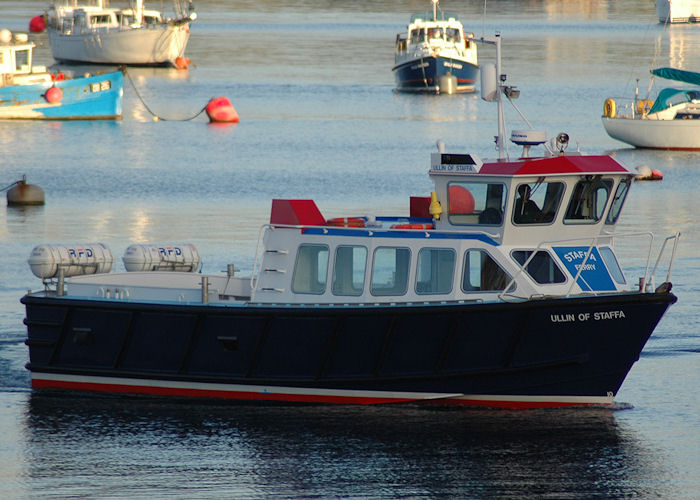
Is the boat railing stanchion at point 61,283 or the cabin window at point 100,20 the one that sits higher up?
the cabin window at point 100,20

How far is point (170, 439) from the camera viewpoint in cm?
1628

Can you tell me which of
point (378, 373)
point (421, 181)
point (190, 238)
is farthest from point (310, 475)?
point (421, 181)

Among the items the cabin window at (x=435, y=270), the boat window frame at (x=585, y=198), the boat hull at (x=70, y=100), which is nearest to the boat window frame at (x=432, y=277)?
the cabin window at (x=435, y=270)

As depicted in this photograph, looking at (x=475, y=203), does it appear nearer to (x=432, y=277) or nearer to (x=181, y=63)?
(x=432, y=277)

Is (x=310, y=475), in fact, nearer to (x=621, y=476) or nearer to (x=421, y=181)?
(x=621, y=476)

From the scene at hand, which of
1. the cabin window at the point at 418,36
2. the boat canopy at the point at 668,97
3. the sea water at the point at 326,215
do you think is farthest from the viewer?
the cabin window at the point at 418,36

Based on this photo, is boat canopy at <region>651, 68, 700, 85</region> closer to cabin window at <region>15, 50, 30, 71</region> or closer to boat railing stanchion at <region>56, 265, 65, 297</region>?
cabin window at <region>15, 50, 30, 71</region>

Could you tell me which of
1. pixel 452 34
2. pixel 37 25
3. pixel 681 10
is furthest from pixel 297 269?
pixel 681 10

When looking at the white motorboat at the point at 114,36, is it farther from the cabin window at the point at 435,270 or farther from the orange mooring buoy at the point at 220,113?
the cabin window at the point at 435,270

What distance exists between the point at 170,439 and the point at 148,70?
252ft

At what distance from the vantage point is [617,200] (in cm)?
1708

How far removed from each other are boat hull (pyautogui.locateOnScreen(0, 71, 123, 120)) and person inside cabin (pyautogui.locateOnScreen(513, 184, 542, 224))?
44375 mm

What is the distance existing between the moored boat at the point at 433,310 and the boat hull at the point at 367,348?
19mm

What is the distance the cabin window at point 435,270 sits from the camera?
16609 mm
